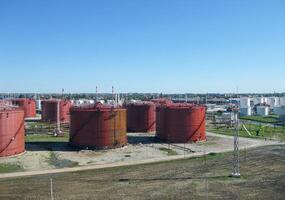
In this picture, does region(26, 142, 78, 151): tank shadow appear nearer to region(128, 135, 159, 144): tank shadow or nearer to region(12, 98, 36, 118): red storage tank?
region(128, 135, 159, 144): tank shadow

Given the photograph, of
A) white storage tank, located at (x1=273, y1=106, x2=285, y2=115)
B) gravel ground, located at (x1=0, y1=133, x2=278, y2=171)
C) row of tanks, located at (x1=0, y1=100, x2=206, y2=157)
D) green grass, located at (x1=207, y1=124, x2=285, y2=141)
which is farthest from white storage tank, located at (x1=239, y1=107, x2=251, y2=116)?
row of tanks, located at (x1=0, y1=100, x2=206, y2=157)

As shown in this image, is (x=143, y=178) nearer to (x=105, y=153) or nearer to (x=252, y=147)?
(x=105, y=153)

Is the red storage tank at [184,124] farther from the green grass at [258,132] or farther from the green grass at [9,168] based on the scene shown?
the green grass at [9,168]

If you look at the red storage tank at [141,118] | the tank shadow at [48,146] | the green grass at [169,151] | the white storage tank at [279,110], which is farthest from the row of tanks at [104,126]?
the white storage tank at [279,110]

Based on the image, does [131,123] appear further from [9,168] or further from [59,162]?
[9,168]

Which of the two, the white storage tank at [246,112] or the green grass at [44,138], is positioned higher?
the white storage tank at [246,112]

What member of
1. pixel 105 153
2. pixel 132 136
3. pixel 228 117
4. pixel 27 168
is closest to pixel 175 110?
pixel 132 136
